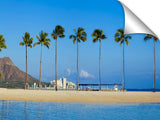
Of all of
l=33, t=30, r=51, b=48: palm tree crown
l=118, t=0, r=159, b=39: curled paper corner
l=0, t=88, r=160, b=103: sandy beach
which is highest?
l=33, t=30, r=51, b=48: palm tree crown

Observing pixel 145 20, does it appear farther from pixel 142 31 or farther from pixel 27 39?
pixel 27 39

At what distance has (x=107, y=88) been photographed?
2734 inches

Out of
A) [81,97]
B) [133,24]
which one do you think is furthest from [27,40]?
[133,24]

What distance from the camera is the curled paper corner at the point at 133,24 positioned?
706 centimetres

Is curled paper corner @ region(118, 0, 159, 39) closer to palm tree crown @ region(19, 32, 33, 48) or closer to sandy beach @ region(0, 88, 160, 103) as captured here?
sandy beach @ region(0, 88, 160, 103)

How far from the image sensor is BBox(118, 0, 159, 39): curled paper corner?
706 cm

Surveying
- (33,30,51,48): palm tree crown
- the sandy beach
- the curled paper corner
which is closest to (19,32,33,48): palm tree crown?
(33,30,51,48): palm tree crown

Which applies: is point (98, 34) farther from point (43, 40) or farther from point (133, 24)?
point (133, 24)

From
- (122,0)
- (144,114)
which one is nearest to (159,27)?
(122,0)

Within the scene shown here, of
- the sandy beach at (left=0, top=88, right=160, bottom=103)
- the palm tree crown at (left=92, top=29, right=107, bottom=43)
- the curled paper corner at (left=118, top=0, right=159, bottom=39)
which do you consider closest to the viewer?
the curled paper corner at (left=118, top=0, right=159, bottom=39)

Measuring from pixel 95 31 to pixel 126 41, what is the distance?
33.4 ft

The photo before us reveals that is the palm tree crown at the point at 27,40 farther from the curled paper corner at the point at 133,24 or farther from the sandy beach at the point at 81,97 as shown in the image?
the curled paper corner at the point at 133,24

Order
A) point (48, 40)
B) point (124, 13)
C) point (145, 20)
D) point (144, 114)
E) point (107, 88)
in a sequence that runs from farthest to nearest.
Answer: point (48, 40) → point (107, 88) → point (144, 114) → point (124, 13) → point (145, 20)

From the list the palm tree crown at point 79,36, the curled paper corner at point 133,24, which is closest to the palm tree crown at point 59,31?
the palm tree crown at point 79,36
